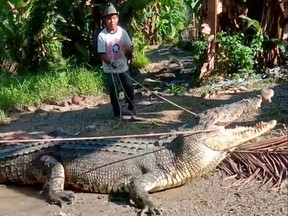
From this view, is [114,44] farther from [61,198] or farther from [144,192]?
[144,192]

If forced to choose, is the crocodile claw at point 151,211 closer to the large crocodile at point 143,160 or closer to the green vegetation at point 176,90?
the large crocodile at point 143,160

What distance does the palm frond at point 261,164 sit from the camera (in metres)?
5.62

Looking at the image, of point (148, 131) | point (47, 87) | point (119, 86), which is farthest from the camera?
point (47, 87)

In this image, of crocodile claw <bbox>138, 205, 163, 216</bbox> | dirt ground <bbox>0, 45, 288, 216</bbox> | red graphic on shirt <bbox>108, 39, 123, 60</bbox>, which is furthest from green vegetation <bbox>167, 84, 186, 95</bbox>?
crocodile claw <bbox>138, 205, 163, 216</bbox>

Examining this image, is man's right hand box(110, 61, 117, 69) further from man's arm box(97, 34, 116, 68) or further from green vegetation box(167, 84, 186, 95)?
green vegetation box(167, 84, 186, 95)

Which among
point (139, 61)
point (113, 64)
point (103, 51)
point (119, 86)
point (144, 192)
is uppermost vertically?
point (103, 51)

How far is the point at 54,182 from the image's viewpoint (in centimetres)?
599

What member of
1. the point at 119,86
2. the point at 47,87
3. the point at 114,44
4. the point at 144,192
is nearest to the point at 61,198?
the point at 144,192

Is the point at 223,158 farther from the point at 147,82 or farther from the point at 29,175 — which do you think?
the point at 147,82

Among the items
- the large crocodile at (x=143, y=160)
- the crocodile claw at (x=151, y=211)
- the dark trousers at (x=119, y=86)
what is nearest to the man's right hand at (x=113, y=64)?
the dark trousers at (x=119, y=86)

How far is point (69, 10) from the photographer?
39.8ft

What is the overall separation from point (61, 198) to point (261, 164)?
71.6 inches

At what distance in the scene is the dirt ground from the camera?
209 inches

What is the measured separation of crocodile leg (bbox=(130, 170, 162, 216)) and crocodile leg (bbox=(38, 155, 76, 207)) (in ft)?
1.92
